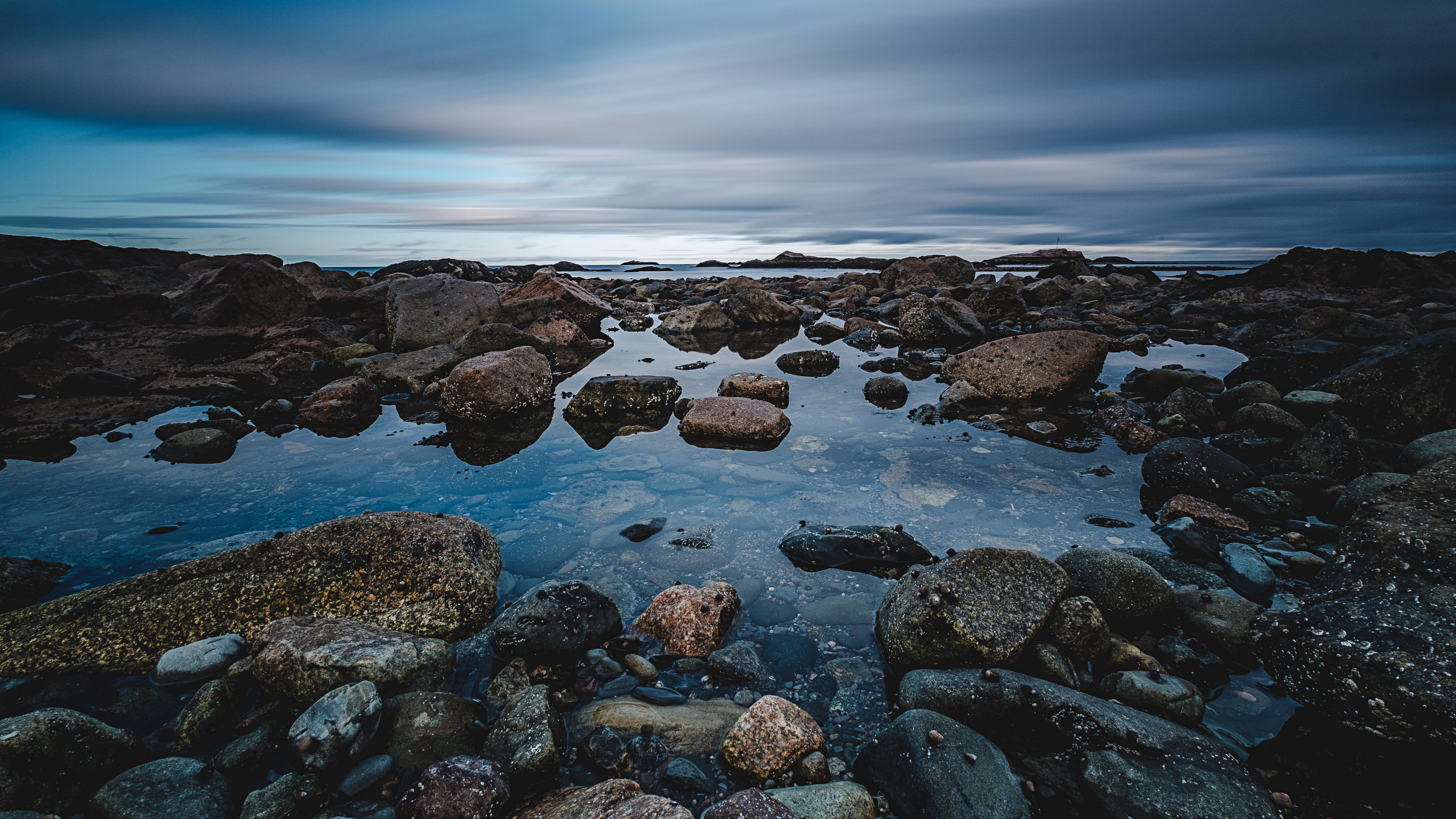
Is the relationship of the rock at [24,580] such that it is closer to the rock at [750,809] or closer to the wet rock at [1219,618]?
the rock at [750,809]

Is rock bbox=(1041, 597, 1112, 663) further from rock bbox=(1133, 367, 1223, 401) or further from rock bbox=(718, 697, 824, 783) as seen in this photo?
rock bbox=(1133, 367, 1223, 401)

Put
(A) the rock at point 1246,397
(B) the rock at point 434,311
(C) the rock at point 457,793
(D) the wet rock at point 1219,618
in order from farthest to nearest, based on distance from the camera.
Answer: (B) the rock at point 434,311 < (A) the rock at point 1246,397 < (D) the wet rock at point 1219,618 < (C) the rock at point 457,793

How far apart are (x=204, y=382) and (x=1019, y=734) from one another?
14474mm

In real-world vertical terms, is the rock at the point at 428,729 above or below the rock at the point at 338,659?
below

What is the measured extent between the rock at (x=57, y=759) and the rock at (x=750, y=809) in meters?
2.66

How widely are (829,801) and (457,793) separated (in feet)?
5.64

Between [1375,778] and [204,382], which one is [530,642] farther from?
[204,382]

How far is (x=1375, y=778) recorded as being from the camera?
277 cm

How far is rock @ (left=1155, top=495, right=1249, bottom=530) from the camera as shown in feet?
17.3

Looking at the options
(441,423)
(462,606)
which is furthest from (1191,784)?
(441,423)

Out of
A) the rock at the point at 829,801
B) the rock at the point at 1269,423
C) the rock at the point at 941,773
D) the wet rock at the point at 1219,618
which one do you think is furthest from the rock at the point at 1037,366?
the rock at the point at 829,801

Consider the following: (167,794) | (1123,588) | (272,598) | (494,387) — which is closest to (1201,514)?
(1123,588)

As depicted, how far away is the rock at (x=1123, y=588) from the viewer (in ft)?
12.8

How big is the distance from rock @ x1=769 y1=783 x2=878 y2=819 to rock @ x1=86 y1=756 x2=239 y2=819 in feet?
8.72
